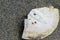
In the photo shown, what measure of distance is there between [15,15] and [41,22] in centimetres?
21

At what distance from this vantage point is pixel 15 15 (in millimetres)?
1118

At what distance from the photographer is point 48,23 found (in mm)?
1021

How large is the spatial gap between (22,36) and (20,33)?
5 centimetres

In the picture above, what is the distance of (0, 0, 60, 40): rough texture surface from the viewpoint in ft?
3.42

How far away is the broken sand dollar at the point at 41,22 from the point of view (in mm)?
991

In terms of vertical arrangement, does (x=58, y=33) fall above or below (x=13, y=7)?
below

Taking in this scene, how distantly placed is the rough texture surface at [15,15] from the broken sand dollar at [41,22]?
2.2 inches

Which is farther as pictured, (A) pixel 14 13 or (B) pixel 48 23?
(A) pixel 14 13

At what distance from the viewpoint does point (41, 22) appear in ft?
3.36

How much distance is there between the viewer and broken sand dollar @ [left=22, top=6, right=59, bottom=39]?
0.99m

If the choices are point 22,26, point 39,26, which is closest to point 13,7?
point 22,26

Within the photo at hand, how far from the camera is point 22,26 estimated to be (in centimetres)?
108

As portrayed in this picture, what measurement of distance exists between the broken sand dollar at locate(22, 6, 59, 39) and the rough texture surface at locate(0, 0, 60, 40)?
2.2 inches

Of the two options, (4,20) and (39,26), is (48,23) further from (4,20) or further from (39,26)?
(4,20)
